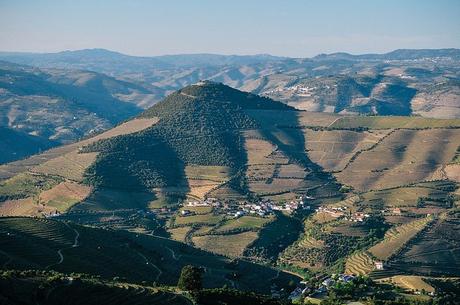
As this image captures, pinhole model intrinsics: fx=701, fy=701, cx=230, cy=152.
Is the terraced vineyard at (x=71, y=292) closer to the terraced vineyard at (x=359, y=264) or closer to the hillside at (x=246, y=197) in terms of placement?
the hillside at (x=246, y=197)

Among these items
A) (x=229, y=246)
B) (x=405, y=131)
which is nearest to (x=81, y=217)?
(x=229, y=246)

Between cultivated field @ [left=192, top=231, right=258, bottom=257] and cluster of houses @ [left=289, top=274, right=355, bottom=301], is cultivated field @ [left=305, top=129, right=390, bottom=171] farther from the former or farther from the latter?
cluster of houses @ [left=289, top=274, right=355, bottom=301]

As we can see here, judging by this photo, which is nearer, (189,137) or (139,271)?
(139,271)

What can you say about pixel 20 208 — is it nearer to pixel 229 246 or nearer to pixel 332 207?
pixel 229 246

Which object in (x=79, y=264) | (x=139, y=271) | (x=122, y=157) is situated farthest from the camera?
(x=122, y=157)

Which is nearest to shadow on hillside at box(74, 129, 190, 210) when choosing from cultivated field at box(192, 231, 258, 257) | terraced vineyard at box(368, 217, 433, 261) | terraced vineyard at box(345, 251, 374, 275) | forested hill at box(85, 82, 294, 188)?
forested hill at box(85, 82, 294, 188)

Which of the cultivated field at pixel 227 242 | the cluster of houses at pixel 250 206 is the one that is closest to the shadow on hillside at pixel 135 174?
the cluster of houses at pixel 250 206
